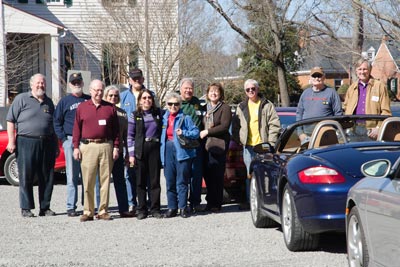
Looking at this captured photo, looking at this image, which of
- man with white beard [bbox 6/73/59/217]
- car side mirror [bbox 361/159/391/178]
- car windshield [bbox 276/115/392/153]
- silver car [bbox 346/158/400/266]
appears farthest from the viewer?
man with white beard [bbox 6/73/59/217]

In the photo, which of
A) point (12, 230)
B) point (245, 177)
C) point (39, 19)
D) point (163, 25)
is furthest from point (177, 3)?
point (12, 230)

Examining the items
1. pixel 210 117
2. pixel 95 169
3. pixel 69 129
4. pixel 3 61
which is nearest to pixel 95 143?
pixel 95 169

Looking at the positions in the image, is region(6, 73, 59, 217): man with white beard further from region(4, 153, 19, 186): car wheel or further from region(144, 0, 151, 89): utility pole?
region(144, 0, 151, 89): utility pole

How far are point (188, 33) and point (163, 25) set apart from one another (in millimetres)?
1050

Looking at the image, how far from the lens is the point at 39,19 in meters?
34.0

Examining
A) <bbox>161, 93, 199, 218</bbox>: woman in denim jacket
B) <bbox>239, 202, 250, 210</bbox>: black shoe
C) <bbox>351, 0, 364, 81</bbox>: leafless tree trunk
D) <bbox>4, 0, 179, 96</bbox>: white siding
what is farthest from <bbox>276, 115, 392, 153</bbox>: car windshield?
<bbox>4, 0, 179, 96</bbox>: white siding

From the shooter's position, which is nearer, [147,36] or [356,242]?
[356,242]

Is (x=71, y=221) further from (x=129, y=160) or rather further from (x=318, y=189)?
(x=318, y=189)

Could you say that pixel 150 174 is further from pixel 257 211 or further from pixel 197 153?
pixel 257 211

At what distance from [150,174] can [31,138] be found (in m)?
1.80

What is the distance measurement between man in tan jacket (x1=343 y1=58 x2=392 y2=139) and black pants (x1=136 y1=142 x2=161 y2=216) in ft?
9.23

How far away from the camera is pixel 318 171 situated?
27.2 feet

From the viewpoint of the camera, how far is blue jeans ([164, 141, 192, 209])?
1208cm

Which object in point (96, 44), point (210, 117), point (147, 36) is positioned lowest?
point (210, 117)
